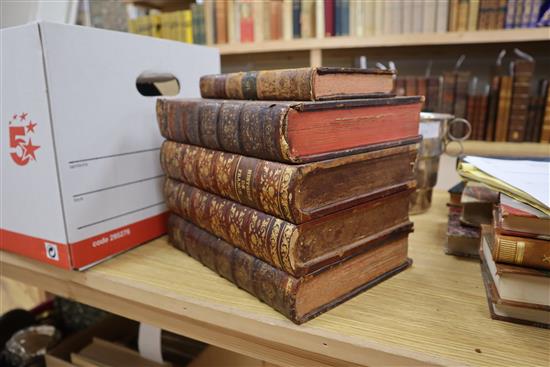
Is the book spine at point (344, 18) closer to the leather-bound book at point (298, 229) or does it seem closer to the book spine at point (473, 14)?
the book spine at point (473, 14)

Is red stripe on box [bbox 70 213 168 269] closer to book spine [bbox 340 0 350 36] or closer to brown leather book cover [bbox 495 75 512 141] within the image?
book spine [bbox 340 0 350 36]

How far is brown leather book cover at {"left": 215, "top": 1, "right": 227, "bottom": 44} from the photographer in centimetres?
164

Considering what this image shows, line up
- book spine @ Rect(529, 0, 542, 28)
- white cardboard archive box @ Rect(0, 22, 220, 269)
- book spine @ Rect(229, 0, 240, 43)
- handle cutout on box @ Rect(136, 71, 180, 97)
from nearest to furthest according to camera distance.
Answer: white cardboard archive box @ Rect(0, 22, 220, 269) < handle cutout on box @ Rect(136, 71, 180, 97) < book spine @ Rect(529, 0, 542, 28) < book spine @ Rect(229, 0, 240, 43)

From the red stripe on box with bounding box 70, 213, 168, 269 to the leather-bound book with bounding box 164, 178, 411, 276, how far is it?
112 millimetres

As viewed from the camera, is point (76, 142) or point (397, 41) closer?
point (76, 142)

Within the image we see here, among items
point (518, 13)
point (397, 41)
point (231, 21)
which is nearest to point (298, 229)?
point (397, 41)

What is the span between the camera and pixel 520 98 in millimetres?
1407

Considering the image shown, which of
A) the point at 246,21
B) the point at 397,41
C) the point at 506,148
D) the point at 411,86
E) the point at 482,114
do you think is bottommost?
the point at 506,148

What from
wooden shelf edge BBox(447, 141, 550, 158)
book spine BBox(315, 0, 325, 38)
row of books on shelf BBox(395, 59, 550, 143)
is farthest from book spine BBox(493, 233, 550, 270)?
book spine BBox(315, 0, 325, 38)

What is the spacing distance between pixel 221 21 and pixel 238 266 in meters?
1.40

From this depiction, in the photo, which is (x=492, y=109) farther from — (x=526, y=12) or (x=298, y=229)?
(x=298, y=229)

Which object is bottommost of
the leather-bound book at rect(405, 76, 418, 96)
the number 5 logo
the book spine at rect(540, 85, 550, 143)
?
the book spine at rect(540, 85, 550, 143)

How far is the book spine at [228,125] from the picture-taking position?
39cm

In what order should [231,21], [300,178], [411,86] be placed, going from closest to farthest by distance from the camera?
1. [300,178]
2. [411,86]
3. [231,21]
